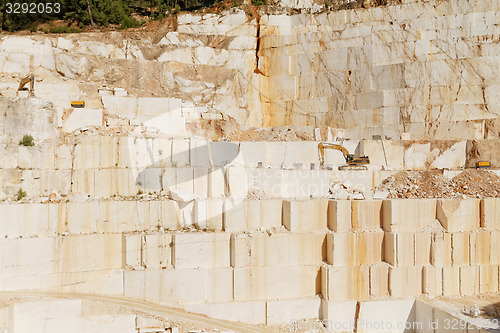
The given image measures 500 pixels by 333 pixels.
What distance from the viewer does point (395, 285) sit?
563 inches

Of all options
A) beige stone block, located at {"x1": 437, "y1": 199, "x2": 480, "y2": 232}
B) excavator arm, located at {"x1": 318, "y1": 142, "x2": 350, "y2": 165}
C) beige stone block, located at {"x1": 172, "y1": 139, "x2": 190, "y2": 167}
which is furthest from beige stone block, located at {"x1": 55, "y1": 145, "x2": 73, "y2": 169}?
beige stone block, located at {"x1": 437, "y1": 199, "x2": 480, "y2": 232}

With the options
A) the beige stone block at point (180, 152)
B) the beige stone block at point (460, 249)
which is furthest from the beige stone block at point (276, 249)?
the beige stone block at point (460, 249)

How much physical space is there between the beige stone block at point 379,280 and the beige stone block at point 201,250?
4498 mm

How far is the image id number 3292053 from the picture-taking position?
27686mm

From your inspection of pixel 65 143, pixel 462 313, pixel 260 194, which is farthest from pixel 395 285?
pixel 65 143

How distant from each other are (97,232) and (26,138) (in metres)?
4.23

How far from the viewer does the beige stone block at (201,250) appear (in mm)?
13703


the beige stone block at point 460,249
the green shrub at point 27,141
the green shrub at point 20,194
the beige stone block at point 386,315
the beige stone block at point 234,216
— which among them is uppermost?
the green shrub at point 27,141

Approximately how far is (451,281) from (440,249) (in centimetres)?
106

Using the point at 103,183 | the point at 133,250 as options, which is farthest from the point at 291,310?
the point at 103,183

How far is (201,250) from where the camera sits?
13.8 m

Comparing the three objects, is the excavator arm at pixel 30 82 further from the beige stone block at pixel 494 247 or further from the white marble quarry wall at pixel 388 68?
the beige stone block at pixel 494 247

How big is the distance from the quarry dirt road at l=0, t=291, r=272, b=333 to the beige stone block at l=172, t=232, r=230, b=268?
1.33 metres

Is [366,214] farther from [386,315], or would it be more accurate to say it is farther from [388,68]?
[388,68]
